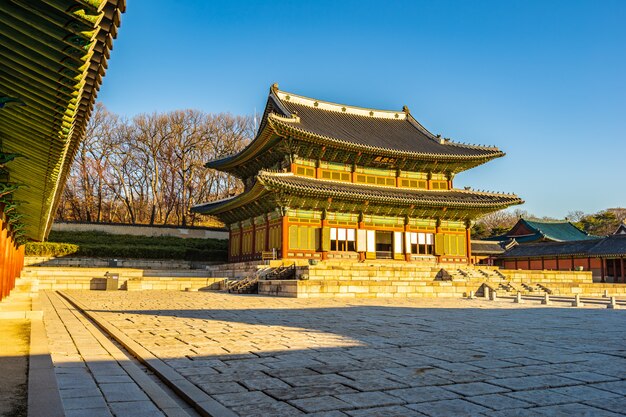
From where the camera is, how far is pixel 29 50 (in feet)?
17.8

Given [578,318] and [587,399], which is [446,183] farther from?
[587,399]

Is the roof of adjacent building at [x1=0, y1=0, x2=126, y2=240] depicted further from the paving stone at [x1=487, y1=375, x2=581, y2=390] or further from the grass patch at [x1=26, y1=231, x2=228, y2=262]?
the grass patch at [x1=26, y1=231, x2=228, y2=262]

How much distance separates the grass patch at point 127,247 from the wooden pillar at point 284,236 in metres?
12.8

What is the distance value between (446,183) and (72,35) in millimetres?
34363

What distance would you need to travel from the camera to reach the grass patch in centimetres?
3622

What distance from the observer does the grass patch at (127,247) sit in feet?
119

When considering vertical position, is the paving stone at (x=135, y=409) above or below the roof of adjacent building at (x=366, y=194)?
below

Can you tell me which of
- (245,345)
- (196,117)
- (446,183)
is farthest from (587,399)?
(196,117)

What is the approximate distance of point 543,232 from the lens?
178 ft

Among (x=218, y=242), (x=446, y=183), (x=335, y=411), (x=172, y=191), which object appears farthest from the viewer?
(x=172, y=191)

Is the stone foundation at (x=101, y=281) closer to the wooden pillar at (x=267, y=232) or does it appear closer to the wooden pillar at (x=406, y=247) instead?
the wooden pillar at (x=267, y=232)

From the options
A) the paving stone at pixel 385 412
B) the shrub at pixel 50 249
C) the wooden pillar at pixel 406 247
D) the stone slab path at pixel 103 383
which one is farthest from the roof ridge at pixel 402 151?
the paving stone at pixel 385 412

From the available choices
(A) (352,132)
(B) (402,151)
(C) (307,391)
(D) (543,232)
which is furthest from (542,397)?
(D) (543,232)

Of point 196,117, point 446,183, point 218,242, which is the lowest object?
point 218,242
